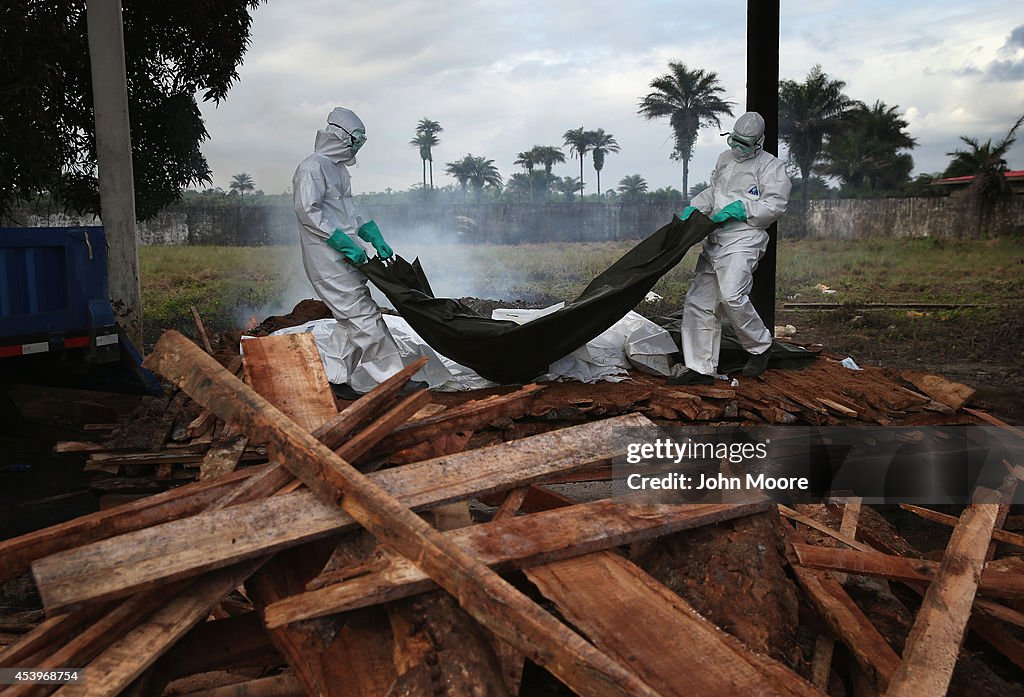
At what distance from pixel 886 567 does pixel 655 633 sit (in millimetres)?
1220

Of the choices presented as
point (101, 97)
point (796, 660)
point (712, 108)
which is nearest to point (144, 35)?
point (101, 97)

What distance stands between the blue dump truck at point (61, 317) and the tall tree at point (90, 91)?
2907mm

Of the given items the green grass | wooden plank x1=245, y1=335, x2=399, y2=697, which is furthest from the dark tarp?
the green grass

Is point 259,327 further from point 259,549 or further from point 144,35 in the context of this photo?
point 259,549

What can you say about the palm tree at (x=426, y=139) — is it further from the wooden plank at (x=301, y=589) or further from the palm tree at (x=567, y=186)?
the wooden plank at (x=301, y=589)

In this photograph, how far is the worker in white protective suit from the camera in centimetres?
594

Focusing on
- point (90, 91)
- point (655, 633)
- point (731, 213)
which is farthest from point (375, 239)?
point (90, 91)

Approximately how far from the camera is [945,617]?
2383 mm

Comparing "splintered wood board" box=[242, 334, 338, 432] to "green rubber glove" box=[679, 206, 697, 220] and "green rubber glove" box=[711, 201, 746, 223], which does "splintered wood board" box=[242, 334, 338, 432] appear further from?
"green rubber glove" box=[711, 201, 746, 223]

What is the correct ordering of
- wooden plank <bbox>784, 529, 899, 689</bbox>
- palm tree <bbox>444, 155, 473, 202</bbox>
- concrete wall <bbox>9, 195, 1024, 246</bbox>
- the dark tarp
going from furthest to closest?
palm tree <bbox>444, 155, 473, 202</bbox> < concrete wall <bbox>9, 195, 1024, 246</bbox> < the dark tarp < wooden plank <bbox>784, 529, 899, 689</bbox>

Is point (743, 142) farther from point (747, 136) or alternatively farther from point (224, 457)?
point (224, 457)

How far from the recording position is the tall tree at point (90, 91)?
7727mm

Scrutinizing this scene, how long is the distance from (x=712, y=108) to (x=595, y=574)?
29344mm

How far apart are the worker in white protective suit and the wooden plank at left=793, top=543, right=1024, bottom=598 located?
3093 mm
